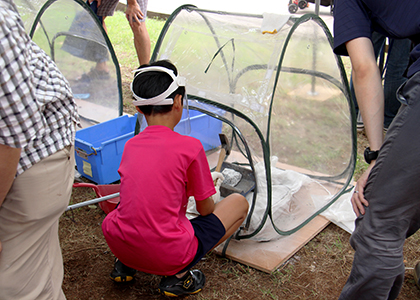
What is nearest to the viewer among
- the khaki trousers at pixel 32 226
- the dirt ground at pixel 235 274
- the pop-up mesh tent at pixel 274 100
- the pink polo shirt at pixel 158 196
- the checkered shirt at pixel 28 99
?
the checkered shirt at pixel 28 99

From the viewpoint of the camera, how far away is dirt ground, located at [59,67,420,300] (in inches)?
69.4

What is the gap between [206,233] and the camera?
1671mm

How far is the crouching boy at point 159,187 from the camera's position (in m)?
1.48

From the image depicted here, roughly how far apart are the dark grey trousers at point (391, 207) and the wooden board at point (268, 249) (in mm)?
646

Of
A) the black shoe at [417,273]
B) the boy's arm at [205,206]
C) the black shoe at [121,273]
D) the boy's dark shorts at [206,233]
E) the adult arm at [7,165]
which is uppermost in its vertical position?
the adult arm at [7,165]

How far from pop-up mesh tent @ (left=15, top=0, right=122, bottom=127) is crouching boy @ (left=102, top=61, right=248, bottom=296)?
5.33 ft

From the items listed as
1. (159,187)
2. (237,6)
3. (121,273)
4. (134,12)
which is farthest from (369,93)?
(237,6)

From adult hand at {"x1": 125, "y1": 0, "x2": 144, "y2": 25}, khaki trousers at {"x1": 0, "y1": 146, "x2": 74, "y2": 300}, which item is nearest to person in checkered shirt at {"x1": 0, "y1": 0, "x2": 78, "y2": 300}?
khaki trousers at {"x1": 0, "y1": 146, "x2": 74, "y2": 300}

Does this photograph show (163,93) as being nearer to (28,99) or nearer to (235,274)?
(28,99)

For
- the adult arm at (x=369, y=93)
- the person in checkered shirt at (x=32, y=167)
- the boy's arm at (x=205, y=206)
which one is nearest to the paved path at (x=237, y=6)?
the boy's arm at (x=205, y=206)

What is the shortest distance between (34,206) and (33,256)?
172 mm

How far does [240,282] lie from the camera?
6.05 feet

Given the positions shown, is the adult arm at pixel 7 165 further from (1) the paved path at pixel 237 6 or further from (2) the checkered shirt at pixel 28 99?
(1) the paved path at pixel 237 6

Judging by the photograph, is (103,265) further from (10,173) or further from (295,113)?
(295,113)
